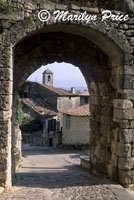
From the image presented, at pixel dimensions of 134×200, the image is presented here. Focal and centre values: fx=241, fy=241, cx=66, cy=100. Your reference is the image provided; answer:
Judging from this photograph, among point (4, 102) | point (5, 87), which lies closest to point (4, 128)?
point (4, 102)

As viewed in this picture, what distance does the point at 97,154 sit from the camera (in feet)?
25.1

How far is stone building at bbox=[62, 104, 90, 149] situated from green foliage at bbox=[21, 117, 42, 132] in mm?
7484

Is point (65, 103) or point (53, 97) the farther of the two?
point (65, 103)

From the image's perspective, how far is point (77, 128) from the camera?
19.4 m

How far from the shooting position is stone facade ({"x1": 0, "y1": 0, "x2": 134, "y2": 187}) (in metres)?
5.24

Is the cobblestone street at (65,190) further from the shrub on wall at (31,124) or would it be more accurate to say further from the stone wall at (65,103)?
the stone wall at (65,103)

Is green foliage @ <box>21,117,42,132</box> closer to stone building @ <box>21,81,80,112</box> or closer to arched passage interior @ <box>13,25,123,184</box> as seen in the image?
stone building @ <box>21,81,80,112</box>

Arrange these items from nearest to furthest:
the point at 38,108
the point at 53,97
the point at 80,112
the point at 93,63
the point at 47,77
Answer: the point at 93,63 → the point at 80,112 → the point at 38,108 → the point at 53,97 → the point at 47,77

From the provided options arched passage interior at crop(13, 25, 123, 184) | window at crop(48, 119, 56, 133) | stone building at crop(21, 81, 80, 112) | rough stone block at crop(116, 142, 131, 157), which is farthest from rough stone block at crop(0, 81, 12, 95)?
stone building at crop(21, 81, 80, 112)

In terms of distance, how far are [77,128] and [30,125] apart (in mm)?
8794

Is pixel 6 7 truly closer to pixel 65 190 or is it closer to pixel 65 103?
pixel 65 190

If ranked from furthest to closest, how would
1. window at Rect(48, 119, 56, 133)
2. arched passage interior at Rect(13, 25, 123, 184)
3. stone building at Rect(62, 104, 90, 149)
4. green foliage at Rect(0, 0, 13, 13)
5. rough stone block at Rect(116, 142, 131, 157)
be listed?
window at Rect(48, 119, 56, 133), stone building at Rect(62, 104, 90, 149), arched passage interior at Rect(13, 25, 123, 184), rough stone block at Rect(116, 142, 131, 157), green foliage at Rect(0, 0, 13, 13)

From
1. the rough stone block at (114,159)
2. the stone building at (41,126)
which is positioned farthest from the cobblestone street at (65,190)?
the stone building at (41,126)

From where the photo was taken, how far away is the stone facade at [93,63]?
5.24m
